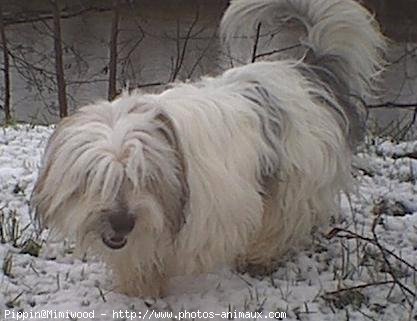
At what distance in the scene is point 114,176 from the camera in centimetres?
302

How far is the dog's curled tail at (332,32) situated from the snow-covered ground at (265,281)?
565 mm

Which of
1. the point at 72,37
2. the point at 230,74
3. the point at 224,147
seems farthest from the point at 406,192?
the point at 72,37

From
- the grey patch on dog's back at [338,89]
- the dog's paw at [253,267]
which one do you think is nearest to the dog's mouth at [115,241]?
the dog's paw at [253,267]

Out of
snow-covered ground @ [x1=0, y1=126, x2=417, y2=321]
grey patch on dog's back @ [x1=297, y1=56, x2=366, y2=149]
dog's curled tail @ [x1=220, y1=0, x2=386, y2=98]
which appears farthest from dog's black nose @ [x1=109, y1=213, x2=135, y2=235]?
dog's curled tail @ [x1=220, y1=0, x2=386, y2=98]

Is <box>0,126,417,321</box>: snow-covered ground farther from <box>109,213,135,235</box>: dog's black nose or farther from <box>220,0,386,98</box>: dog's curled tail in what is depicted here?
<box>220,0,386,98</box>: dog's curled tail

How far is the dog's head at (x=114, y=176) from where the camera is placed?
3035 millimetres

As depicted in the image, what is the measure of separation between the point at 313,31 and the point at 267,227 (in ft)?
3.25

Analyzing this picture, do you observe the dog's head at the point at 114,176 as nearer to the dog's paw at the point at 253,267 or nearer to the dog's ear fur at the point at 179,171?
the dog's ear fur at the point at 179,171

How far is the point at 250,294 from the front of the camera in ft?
11.7

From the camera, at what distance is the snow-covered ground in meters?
3.43

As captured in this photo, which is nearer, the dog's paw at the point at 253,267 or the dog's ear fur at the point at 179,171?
the dog's ear fur at the point at 179,171

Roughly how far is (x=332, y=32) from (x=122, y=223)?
1.65m

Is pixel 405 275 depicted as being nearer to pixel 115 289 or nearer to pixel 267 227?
pixel 267 227

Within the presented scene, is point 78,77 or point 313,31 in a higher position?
point 313,31
